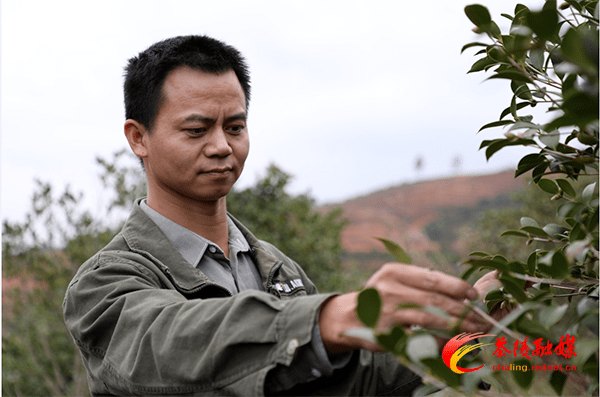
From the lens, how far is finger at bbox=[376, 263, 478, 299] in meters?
0.88

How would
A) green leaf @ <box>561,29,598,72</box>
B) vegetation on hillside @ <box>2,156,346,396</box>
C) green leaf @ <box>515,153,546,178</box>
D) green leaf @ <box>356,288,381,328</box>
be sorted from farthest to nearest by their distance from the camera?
vegetation on hillside @ <box>2,156,346,396</box> < green leaf @ <box>515,153,546,178</box> < green leaf @ <box>356,288,381,328</box> < green leaf @ <box>561,29,598,72</box>

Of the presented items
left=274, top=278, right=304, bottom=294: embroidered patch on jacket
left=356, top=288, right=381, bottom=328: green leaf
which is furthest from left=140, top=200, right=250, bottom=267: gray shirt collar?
left=356, top=288, right=381, bottom=328: green leaf

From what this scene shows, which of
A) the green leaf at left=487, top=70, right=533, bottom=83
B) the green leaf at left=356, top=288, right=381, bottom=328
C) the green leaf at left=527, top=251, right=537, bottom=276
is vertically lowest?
the green leaf at left=527, top=251, right=537, bottom=276

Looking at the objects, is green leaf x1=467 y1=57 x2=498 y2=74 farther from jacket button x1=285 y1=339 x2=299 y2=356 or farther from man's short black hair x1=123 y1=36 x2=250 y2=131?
man's short black hair x1=123 y1=36 x2=250 y2=131

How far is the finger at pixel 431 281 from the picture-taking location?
0.88 meters

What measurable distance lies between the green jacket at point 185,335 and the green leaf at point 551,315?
38 cm

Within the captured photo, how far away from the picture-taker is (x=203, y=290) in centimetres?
166

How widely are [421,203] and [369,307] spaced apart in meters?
28.7

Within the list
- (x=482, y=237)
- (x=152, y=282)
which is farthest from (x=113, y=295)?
(x=482, y=237)

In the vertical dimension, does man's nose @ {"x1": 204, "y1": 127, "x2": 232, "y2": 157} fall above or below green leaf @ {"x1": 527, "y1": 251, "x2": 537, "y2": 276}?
above

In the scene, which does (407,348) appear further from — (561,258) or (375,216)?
(375,216)

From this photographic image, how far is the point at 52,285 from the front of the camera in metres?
5.34

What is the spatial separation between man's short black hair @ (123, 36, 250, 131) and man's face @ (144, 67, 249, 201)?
0.04 m

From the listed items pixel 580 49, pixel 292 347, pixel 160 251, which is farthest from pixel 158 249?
pixel 580 49
